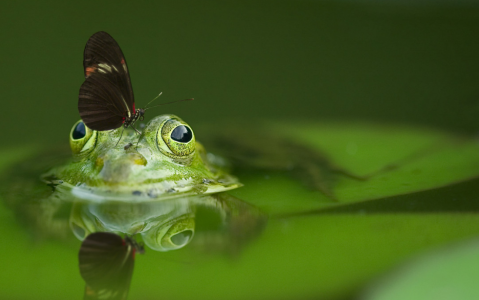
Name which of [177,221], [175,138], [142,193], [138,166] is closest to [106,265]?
[177,221]

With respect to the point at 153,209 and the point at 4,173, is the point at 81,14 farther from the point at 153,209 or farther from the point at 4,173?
the point at 153,209

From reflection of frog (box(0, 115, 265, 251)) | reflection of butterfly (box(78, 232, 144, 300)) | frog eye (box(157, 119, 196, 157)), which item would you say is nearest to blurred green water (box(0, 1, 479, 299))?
reflection of frog (box(0, 115, 265, 251))

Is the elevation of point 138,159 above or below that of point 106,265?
above

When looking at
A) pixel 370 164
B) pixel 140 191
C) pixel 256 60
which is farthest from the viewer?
pixel 256 60

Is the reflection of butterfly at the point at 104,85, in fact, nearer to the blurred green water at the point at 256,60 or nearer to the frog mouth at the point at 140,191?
the frog mouth at the point at 140,191

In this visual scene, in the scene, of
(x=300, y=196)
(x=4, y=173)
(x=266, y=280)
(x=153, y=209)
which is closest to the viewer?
(x=266, y=280)

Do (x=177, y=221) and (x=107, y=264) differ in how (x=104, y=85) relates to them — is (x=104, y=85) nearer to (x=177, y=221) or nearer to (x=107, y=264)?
(x=177, y=221)

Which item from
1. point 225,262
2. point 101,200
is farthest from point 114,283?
→ point 101,200
